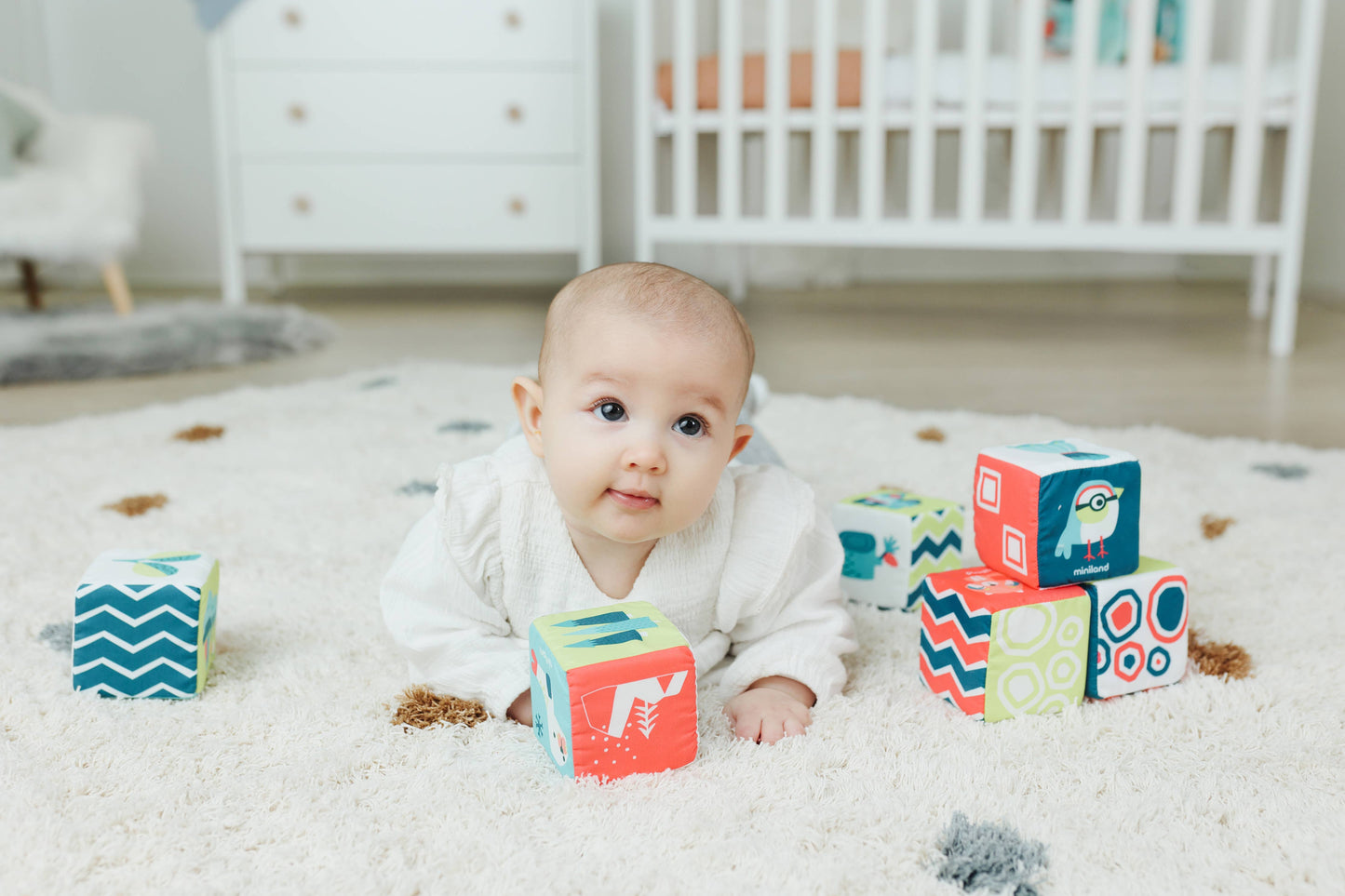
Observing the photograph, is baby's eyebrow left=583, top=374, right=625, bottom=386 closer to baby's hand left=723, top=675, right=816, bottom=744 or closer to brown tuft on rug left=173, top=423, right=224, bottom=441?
baby's hand left=723, top=675, right=816, bottom=744

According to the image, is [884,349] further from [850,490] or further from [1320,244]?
[1320,244]

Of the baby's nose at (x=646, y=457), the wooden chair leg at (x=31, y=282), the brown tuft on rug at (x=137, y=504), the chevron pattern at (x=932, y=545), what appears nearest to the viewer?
the baby's nose at (x=646, y=457)

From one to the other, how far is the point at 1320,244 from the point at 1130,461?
294cm

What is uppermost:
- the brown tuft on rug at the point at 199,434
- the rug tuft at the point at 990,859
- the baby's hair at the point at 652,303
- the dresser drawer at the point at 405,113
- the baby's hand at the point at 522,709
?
the dresser drawer at the point at 405,113

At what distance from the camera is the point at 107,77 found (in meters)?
3.36

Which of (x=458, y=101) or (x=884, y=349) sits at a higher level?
(x=458, y=101)

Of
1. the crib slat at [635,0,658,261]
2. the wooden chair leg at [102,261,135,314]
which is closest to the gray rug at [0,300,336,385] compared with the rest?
the wooden chair leg at [102,261,135,314]

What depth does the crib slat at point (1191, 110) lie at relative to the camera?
2.11 metres

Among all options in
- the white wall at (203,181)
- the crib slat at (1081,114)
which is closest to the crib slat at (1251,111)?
the crib slat at (1081,114)

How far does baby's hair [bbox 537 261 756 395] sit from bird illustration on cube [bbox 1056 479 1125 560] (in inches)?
8.8

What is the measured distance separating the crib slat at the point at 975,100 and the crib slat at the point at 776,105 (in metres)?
0.38

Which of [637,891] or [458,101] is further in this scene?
[458,101]

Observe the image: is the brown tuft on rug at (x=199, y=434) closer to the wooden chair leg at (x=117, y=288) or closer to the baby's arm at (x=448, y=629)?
the baby's arm at (x=448, y=629)

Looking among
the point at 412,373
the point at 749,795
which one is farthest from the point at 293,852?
the point at 412,373
